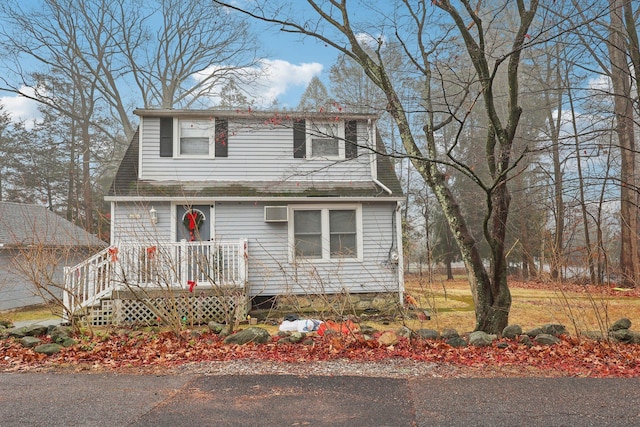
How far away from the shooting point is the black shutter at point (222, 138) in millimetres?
11086

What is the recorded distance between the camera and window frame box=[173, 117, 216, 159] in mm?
11086

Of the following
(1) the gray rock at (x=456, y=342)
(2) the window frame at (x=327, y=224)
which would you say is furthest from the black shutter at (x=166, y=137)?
(1) the gray rock at (x=456, y=342)

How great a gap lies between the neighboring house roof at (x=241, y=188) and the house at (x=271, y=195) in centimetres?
2

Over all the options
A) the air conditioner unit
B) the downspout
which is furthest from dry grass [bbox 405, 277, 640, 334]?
the air conditioner unit

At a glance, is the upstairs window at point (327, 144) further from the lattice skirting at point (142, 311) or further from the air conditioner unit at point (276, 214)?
the lattice skirting at point (142, 311)

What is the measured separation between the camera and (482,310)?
6.85m

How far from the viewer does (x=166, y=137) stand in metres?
11.1

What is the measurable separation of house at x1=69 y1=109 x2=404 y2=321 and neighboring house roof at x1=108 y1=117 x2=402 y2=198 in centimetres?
2

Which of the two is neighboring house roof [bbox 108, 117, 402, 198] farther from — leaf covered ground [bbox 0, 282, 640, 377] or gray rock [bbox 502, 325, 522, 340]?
gray rock [bbox 502, 325, 522, 340]

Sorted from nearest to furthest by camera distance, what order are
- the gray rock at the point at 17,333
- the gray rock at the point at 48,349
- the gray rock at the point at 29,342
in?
the gray rock at the point at 48,349, the gray rock at the point at 29,342, the gray rock at the point at 17,333

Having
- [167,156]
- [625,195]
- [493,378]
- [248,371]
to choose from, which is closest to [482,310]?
[493,378]

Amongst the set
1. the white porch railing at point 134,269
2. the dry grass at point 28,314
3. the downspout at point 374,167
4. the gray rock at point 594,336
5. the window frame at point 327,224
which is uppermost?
the downspout at point 374,167

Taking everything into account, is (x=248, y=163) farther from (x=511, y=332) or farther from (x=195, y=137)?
(x=511, y=332)

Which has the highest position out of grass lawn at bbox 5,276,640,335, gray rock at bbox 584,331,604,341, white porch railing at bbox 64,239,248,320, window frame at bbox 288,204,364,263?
window frame at bbox 288,204,364,263
